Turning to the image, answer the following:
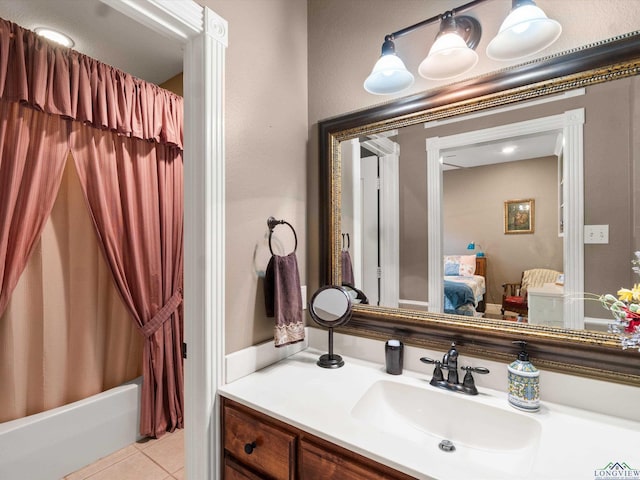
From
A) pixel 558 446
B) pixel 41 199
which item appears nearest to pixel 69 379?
pixel 41 199

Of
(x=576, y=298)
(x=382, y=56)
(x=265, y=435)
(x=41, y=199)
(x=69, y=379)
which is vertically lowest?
(x=69, y=379)

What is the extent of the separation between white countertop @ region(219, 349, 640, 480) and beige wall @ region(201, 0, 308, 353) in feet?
0.78

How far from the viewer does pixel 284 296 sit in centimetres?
125

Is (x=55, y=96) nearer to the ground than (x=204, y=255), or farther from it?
farther from it

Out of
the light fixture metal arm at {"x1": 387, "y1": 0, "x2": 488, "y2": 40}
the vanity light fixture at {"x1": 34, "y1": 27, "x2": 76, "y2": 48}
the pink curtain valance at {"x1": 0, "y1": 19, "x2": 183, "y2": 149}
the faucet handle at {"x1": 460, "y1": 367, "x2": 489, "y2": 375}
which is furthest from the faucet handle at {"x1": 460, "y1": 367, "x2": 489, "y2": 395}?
the vanity light fixture at {"x1": 34, "y1": 27, "x2": 76, "y2": 48}

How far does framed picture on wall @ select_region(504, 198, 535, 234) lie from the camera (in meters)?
1.01

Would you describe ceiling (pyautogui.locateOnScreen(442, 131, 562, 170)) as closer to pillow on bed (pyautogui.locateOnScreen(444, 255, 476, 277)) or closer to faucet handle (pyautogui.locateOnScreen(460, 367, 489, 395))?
pillow on bed (pyautogui.locateOnScreen(444, 255, 476, 277))

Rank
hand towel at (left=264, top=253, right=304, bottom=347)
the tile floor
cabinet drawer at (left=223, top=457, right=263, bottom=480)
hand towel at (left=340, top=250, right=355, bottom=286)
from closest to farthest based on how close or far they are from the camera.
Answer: cabinet drawer at (left=223, top=457, right=263, bottom=480) → hand towel at (left=264, top=253, right=304, bottom=347) → hand towel at (left=340, top=250, right=355, bottom=286) → the tile floor

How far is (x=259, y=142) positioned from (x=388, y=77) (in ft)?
1.90

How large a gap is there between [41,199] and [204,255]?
4.14 ft

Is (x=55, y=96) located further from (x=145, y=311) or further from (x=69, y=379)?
(x=69, y=379)

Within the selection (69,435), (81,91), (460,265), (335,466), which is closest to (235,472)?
(335,466)

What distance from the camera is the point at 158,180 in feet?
6.86

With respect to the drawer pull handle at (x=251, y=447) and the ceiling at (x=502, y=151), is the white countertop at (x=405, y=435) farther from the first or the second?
the ceiling at (x=502, y=151)
